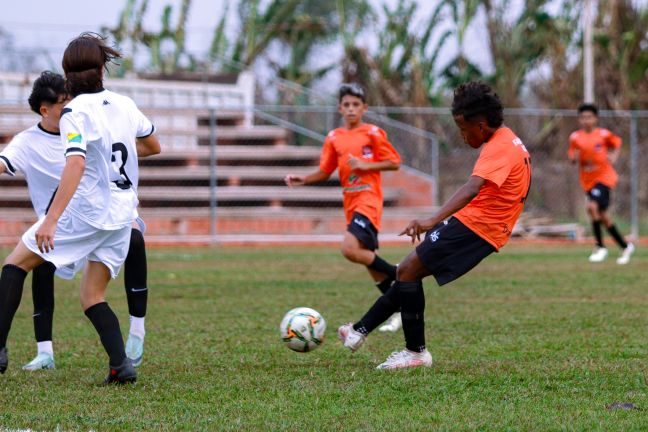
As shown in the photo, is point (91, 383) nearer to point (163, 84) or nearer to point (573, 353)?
point (573, 353)

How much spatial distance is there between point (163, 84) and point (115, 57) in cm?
1831

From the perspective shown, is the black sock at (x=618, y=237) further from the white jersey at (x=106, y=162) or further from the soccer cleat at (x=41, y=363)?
the white jersey at (x=106, y=162)

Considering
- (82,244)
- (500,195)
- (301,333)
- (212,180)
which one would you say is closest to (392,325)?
(301,333)

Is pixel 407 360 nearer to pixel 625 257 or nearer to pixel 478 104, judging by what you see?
pixel 478 104

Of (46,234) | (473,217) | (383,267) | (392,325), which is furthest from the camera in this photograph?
(383,267)

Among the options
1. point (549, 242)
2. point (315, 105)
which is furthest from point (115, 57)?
point (315, 105)

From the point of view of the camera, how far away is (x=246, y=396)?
4.93m

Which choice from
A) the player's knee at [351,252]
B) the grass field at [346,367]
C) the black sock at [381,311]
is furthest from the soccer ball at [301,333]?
the player's knee at [351,252]

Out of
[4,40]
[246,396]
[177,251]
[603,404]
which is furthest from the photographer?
[4,40]

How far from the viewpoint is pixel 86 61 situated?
500 cm

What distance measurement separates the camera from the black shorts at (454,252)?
557 centimetres

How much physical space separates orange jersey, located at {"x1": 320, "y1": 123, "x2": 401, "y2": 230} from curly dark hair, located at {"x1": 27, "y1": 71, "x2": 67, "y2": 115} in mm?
3093

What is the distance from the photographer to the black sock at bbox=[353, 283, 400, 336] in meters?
5.94

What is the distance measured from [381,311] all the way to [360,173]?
101 inches
